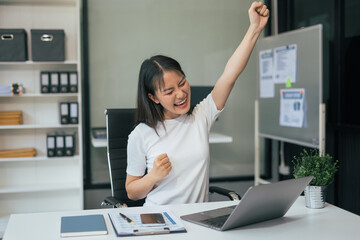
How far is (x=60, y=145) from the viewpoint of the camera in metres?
3.85

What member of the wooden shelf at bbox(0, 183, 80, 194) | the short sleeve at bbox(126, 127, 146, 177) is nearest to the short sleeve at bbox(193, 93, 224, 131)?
the short sleeve at bbox(126, 127, 146, 177)

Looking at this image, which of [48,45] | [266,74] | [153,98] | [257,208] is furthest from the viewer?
[266,74]

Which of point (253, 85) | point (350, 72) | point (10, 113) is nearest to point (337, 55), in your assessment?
point (350, 72)

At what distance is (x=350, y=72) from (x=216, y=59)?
4.52ft

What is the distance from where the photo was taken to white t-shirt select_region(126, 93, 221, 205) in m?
1.85

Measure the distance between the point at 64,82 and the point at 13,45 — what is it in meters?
0.51

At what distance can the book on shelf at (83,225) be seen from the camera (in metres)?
1.35

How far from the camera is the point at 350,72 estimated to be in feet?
11.7

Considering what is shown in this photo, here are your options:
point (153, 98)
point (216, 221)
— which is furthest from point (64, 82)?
point (216, 221)

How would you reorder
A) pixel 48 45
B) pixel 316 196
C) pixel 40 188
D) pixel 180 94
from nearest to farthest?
pixel 316 196 → pixel 180 94 → pixel 48 45 → pixel 40 188

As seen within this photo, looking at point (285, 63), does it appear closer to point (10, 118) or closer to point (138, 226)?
point (10, 118)

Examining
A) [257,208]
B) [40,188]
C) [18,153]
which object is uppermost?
[257,208]

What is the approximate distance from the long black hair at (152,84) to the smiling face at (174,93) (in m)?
0.02

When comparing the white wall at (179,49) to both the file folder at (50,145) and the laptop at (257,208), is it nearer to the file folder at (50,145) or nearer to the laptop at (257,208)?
the file folder at (50,145)
